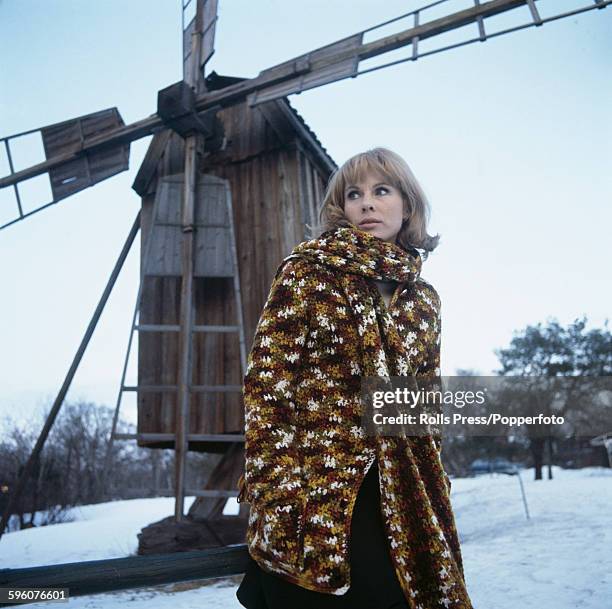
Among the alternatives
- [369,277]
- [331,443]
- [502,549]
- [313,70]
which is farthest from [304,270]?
[313,70]

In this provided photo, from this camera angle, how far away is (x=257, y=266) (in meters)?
6.16

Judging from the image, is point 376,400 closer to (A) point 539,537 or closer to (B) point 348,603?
(B) point 348,603

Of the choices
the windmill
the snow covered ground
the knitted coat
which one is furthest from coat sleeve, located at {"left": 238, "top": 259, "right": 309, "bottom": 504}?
the windmill

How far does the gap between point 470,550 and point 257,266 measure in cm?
373

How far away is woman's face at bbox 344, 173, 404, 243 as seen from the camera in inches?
66.4

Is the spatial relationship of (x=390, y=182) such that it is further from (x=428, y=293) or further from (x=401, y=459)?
(x=401, y=459)

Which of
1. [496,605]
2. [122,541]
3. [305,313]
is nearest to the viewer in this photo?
[305,313]

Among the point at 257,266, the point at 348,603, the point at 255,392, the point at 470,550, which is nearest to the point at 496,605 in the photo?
the point at 470,550

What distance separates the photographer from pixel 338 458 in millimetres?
1225

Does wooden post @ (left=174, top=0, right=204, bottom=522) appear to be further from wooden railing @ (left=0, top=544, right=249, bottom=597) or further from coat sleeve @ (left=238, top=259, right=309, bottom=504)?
coat sleeve @ (left=238, top=259, right=309, bottom=504)

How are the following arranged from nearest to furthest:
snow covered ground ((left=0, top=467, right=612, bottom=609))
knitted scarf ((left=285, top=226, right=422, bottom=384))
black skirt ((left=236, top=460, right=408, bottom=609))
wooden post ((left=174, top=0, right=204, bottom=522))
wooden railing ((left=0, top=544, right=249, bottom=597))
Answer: black skirt ((left=236, top=460, right=408, bottom=609)) < knitted scarf ((left=285, top=226, right=422, bottom=384)) < wooden railing ((left=0, top=544, right=249, bottom=597)) < snow covered ground ((left=0, top=467, right=612, bottom=609)) < wooden post ((left=174, top=0, right=204, bottom=522))

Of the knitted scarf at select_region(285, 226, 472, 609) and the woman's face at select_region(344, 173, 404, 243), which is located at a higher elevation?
the woman's face at select_region(344, 173, 404, 243)

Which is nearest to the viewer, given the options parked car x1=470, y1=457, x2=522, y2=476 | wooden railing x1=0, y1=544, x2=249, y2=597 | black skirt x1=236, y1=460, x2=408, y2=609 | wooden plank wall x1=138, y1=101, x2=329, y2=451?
black skirt x1=236, y1=460, x2=408, y2=609

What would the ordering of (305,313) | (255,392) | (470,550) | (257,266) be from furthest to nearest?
(257,266), (470,550), (305,313), (255,392)
